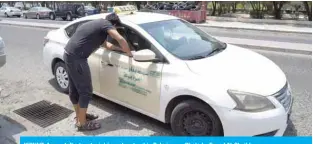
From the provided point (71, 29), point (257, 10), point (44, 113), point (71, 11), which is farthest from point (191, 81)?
point (71, 11)

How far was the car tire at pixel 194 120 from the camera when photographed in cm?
306

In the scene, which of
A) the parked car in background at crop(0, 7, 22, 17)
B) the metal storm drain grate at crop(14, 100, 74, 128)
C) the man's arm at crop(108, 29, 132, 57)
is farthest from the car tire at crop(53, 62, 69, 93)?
the parked car in background at crop(0, 7, 22, 17)

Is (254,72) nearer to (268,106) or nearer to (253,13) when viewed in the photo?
(268,106)

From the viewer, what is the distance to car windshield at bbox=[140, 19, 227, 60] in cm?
363

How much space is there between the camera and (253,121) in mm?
2873

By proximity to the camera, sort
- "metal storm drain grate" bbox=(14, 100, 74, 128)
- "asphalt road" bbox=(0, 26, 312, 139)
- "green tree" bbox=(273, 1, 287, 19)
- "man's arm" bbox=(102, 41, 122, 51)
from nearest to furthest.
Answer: "asphalt road" bbox=(0, 26, 312, 139) < "man's arm" bbox=(102, 41, 122, 51) < "metal storm drain grate" bbox=(14, 100, 74, 128) < "green tree" bbox=(273, 1, 287, 19)

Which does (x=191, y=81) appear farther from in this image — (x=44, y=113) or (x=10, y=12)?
(x=10, y=12)

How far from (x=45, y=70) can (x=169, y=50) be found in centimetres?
423

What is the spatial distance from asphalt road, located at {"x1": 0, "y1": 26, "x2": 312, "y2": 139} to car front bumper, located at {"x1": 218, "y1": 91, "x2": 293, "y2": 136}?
751 millimetres

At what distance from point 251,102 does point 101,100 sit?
8.62ft

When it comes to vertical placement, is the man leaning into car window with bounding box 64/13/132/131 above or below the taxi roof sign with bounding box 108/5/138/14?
below

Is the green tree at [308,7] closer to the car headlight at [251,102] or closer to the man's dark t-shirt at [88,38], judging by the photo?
the car headlight at [251,102]

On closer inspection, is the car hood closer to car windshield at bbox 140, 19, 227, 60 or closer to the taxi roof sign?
car windshield at bbox 140, 19, 227, 60

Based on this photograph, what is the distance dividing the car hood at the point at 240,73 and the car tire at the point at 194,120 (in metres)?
0.30
